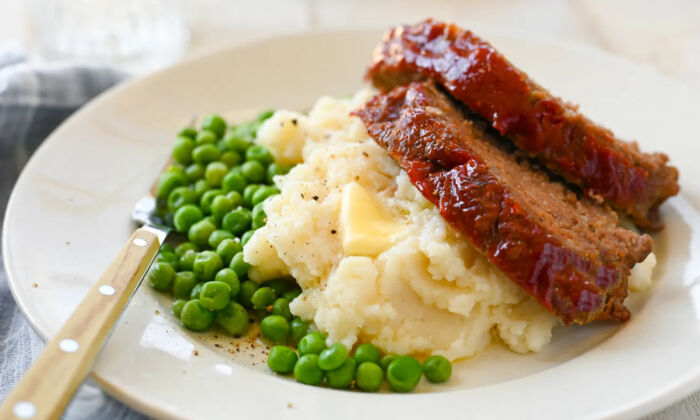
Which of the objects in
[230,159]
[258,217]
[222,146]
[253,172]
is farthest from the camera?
[222,146]

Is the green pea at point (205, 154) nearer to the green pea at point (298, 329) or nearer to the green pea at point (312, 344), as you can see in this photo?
the green pea at point (298, 329)

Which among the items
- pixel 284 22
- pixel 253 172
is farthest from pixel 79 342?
Answer: pixel 284 22

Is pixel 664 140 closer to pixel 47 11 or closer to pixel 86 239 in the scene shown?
pixel 86 239

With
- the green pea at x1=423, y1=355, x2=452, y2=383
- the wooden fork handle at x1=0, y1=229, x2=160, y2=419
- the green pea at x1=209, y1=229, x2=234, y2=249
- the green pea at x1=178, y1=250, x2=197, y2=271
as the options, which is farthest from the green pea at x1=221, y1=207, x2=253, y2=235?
the green pea at x1=423, y1=355, x2=452, y2=383

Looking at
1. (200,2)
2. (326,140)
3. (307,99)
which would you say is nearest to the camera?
(326,140)

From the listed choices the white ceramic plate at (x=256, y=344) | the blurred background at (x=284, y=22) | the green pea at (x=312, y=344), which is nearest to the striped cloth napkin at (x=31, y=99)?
the white ceramic plate at (x=256, y=344)

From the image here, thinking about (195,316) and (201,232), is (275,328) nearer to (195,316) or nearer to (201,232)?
(195,316)

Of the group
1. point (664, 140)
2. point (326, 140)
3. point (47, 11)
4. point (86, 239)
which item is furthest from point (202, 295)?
point (47, 11)
